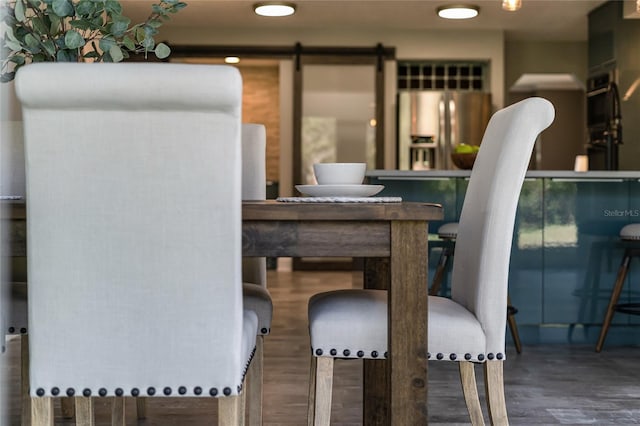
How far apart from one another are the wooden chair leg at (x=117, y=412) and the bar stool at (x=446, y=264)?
2.15 m

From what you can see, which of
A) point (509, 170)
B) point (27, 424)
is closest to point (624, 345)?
point (509, 170)

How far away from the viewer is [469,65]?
771cm

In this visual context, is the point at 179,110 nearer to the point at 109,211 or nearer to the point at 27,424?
the point at 109,211

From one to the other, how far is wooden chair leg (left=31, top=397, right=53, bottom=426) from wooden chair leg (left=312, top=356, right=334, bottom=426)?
0.60 m

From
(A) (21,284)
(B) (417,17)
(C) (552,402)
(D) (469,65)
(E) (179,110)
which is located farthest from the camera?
(D) (469,65)

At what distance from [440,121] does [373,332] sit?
19.3ft

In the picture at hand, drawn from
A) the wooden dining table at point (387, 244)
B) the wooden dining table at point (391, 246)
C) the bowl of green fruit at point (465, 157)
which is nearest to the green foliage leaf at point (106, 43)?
the wooden dining table at point (387, 244)

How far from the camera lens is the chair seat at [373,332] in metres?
1.69

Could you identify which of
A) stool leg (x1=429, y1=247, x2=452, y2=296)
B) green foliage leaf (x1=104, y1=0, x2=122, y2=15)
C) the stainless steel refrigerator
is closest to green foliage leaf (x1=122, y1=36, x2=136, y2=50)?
green foliage leaf (x1=104, y1=0, x2=122, y2=15)

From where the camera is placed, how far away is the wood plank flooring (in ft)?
8.46

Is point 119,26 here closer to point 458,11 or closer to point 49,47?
point 49,47

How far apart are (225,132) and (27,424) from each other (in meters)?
1.57

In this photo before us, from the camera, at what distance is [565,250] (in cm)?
413

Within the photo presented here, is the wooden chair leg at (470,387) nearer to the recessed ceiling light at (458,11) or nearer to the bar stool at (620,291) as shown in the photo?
the bar stool at (620,291)
